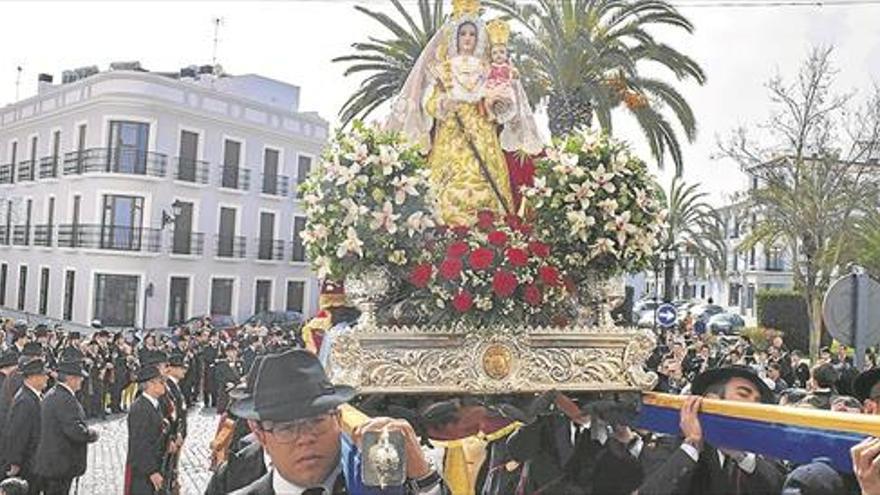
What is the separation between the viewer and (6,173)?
43156mm

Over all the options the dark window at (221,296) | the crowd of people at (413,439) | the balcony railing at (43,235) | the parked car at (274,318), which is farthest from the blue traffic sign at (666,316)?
the balcony railing at (43,235)

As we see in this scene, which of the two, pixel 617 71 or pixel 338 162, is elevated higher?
pixel 617 71

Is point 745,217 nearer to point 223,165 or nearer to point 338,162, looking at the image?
point 223,165

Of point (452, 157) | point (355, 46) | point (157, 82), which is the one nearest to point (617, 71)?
point (355, 46)

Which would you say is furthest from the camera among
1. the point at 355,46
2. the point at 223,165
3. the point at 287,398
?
the point at 223,165

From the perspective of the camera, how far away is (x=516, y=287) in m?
4.32

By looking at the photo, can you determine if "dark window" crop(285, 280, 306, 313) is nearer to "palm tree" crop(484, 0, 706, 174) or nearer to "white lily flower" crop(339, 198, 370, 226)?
"palm tree" crop(484, 0, 706, 174)

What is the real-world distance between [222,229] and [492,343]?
35.4 m

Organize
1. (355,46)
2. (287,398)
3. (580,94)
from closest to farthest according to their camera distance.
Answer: (287,398) → (580,94) → (355,46)

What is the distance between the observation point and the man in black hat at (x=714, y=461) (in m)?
3.19

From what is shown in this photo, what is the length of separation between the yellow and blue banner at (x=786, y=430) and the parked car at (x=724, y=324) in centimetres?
3419

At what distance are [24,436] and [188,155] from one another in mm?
30012

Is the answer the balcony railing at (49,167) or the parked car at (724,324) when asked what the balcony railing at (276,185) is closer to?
the balcony railing at (49,167)

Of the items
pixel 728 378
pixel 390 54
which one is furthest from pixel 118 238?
pixel 728 378
